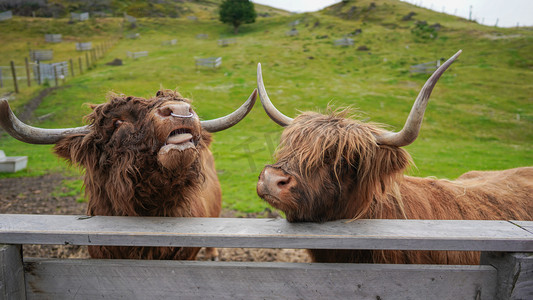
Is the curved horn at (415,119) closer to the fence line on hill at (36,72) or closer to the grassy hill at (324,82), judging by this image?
the grassy hill at (324,82)

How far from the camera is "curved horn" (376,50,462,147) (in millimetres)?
1856

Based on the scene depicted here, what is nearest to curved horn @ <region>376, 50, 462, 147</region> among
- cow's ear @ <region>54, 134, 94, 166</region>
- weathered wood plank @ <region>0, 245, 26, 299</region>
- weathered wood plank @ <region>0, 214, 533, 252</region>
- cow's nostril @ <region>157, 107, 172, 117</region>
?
weathered wood plank @ <region>0, 214, 533, 252</region>

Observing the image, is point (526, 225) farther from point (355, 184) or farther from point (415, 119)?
point (355, 184)

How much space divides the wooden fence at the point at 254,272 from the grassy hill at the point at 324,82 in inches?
65.9

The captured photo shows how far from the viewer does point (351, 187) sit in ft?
7.90

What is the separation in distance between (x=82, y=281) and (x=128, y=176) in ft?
3.59

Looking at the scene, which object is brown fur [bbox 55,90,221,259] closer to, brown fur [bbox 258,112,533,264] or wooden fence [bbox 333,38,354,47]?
brown fur [bbox 258,112,533,264]

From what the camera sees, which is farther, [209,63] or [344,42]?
[344,42]

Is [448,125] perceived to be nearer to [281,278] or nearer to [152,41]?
[281,278]

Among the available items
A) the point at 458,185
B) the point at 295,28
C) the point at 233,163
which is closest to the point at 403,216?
the point at 458,185

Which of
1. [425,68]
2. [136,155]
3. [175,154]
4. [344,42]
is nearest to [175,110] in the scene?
[175,154]

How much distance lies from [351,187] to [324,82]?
2481cm

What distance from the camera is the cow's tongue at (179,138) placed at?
7.91 ft

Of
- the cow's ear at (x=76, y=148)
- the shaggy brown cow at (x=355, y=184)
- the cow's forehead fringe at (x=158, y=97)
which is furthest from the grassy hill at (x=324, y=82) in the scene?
the cow's ear at (x=76, y=148)
